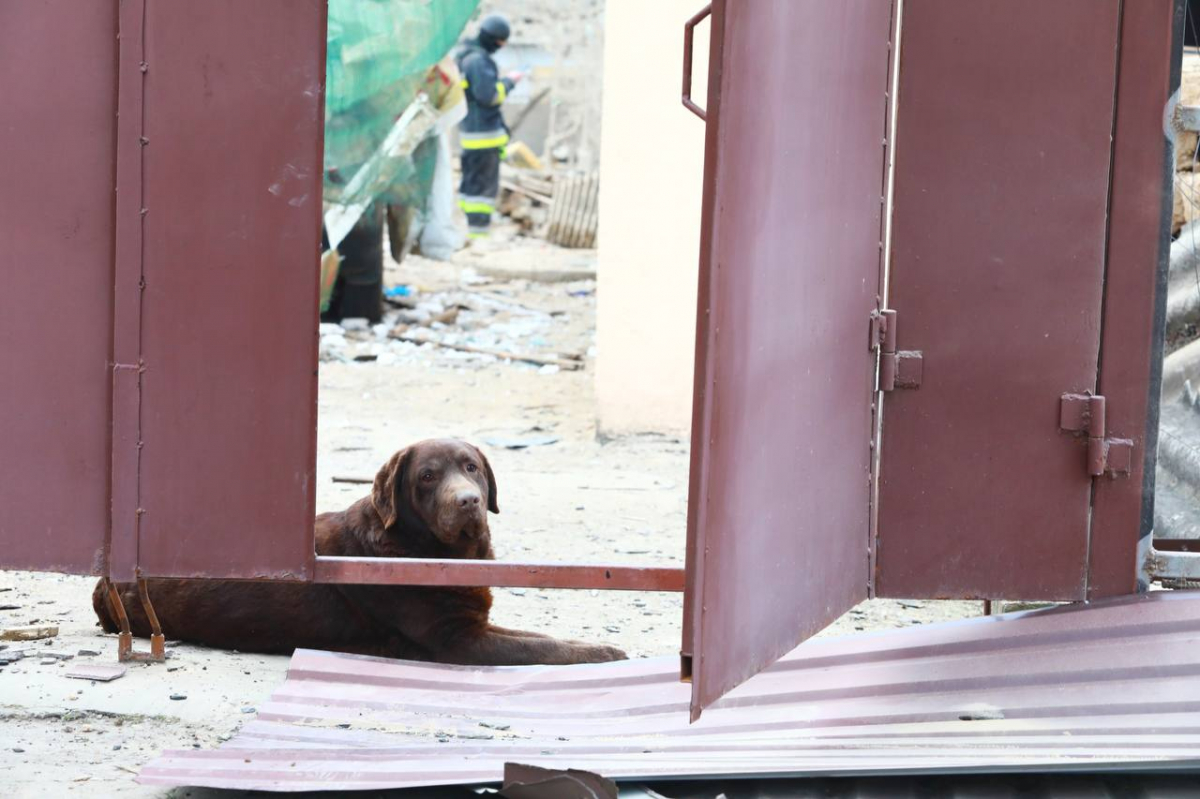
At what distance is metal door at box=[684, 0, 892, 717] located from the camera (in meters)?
2.87

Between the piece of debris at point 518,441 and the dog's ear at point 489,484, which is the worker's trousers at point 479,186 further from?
the dog's ear at point 489,484

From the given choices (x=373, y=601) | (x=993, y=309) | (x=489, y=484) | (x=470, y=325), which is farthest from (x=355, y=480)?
(x=470, y=325)

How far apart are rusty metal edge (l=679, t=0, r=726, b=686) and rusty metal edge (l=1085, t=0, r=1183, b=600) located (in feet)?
4.66

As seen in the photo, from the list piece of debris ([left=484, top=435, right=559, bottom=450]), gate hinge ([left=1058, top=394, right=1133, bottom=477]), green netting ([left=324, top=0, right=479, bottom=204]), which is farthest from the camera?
green netting ([left=324, top=0, right=479, bottom=204])

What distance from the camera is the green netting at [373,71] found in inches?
406

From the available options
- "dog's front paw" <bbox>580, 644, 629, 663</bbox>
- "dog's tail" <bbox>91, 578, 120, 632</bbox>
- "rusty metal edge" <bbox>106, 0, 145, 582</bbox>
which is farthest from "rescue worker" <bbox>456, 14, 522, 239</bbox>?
"rusty metal edge" <bbox>106, 0, 145, 582</bbox>

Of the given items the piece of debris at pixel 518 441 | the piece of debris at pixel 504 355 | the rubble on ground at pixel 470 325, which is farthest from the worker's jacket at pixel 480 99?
the piece of debris at pixel 518 441

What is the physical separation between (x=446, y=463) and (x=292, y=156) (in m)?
1.46

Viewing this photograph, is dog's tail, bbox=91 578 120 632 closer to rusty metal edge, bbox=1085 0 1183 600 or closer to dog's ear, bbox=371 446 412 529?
dog's ear, bbox=371 446 412 529

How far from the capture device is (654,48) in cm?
800

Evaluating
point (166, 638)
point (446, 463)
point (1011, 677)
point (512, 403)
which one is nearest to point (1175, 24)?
point (1011, 677)

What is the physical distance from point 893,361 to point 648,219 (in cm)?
455

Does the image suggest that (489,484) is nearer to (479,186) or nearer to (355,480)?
(355,480)

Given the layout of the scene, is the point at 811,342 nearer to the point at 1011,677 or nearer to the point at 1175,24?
the point at 1011,677
